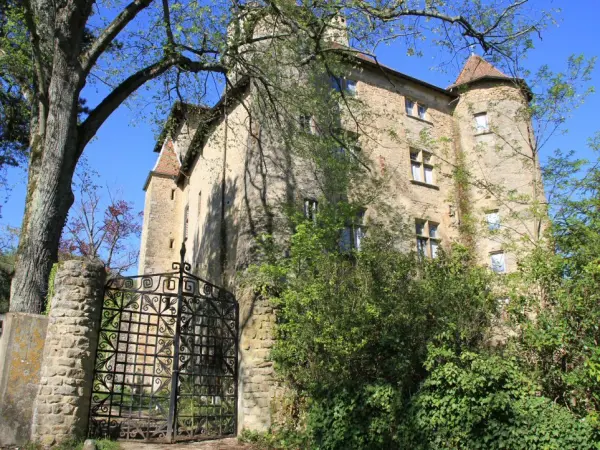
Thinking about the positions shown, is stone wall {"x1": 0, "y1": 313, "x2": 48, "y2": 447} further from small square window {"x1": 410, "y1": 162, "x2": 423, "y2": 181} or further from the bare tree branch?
small square window {"x1": 410, "y1": 162, "x2": 423, "y2": 181}

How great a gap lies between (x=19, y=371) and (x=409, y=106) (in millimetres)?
17226

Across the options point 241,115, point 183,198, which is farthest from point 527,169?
point 183,198

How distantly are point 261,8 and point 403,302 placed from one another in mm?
8694

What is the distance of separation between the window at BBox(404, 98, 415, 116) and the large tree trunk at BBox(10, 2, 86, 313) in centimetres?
1347

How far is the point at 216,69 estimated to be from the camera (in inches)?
487

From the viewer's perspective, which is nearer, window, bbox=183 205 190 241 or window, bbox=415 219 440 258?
window, bbox=415 219 440 258

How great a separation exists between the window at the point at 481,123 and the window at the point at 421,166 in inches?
108

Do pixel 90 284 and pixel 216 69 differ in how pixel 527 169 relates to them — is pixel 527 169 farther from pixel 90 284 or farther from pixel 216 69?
pixel 90 284

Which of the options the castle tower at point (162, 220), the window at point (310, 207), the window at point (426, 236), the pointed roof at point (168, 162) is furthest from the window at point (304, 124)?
the pointed roof at point (168, 162)

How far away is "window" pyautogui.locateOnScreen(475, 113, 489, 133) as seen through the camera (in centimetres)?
2108

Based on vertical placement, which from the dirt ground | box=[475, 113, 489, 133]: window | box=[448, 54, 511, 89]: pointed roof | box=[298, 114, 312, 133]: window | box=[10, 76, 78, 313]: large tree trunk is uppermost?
box=[448, 54, 511, 89]: pointed roof

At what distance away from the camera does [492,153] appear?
20.3 metres

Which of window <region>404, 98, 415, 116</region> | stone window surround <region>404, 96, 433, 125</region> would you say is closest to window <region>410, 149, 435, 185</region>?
stone window surround <region>404, 96, 433, 125</region>

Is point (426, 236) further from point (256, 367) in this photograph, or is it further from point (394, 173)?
point (256, 367)
